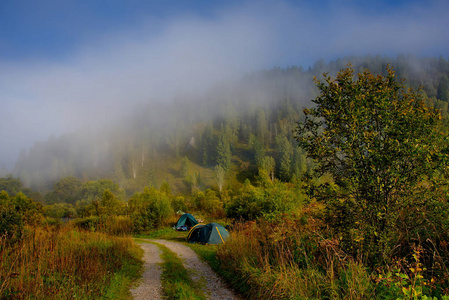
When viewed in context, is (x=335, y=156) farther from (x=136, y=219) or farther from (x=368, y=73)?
(x=136, y=219)

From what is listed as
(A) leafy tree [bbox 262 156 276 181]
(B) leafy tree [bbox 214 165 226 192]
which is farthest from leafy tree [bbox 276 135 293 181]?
(B) leafy tree [bbox 214 165 226 192]

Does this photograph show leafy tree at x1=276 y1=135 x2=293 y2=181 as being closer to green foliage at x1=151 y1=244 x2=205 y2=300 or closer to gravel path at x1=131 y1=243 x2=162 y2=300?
green foliage at x1=151 y1=244 x2=205 y2=300

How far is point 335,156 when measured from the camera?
619 centimetres

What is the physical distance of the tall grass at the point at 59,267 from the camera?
5.42m

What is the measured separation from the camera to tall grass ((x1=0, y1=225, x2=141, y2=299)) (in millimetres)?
5422

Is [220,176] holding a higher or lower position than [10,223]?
lower

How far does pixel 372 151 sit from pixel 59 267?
901cm

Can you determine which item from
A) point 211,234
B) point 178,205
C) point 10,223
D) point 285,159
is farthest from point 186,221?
point 285,159

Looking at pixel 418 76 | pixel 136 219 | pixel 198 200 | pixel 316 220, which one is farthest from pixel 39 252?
pixel 418 76

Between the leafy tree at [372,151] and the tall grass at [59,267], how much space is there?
22.7ft

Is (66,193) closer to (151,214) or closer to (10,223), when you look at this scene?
(151,214)

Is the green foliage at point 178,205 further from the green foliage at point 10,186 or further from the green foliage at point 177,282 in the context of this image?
the green foliage at point 10,186

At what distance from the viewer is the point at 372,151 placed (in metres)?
5.59

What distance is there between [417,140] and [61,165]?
199734 millimetres
